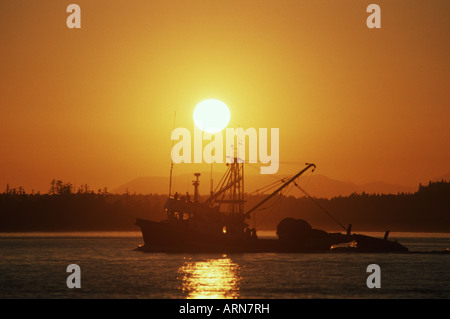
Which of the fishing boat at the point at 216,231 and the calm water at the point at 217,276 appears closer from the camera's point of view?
the calm water at the point at 217,276

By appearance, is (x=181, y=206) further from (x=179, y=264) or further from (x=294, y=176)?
(x=294, y=176)

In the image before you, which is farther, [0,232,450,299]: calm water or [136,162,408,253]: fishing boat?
[136,162,408,253]: fishing boat

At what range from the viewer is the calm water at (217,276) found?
6250 cm

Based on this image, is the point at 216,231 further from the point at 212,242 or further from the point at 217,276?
the point at 217,276

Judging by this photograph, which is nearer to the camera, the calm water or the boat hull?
the calm water

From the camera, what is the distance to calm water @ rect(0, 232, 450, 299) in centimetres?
6250

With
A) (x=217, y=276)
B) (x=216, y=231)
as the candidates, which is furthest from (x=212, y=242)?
(x=217, y=276)

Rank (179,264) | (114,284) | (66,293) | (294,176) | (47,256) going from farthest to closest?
(294,176)
(47,256)
(179,264)
(114,284)
(66,293)

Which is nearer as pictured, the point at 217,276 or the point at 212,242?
the point at 217,276

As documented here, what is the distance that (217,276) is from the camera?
76.4 metres
